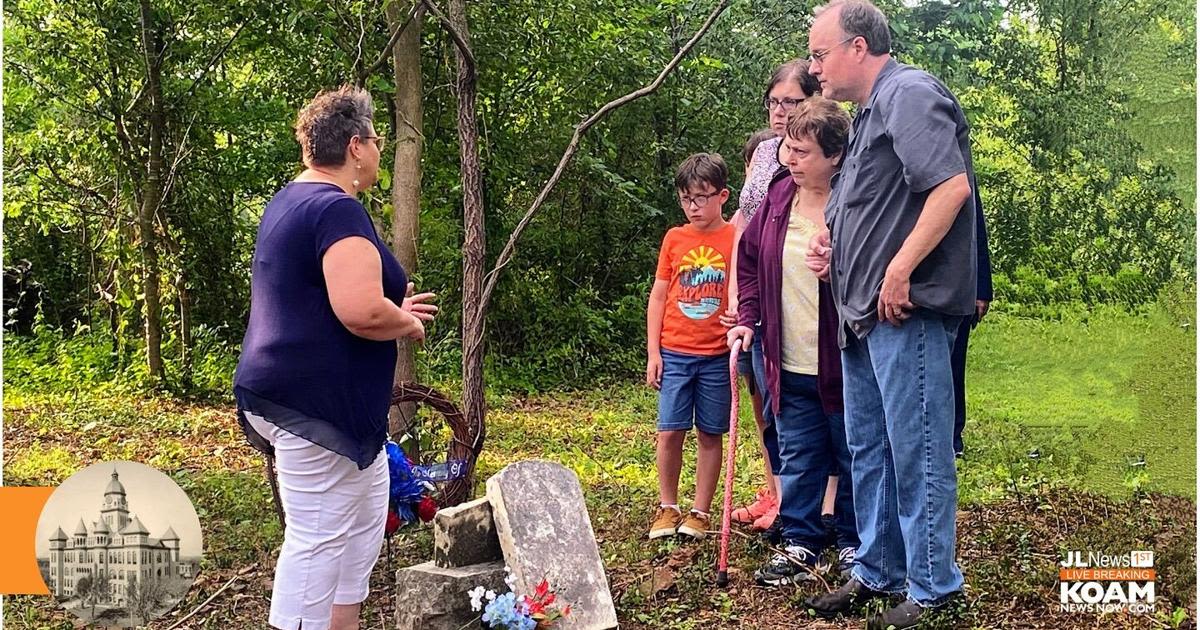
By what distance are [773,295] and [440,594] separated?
134 centimetres

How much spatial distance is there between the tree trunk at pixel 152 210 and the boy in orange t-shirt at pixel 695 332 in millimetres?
4485

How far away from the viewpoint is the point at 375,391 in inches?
98.3

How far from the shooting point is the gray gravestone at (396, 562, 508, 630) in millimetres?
2973

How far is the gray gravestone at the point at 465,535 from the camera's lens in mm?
3092

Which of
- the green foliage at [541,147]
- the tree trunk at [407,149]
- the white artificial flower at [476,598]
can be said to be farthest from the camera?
the green foliage at [541,147]

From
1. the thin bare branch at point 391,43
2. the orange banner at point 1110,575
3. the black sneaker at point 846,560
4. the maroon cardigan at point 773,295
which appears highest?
the thin bare branch at point 391,43

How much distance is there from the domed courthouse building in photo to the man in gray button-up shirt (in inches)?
89.1

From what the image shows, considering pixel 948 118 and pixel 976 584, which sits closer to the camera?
pixel 948 118

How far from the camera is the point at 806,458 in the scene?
334 cm

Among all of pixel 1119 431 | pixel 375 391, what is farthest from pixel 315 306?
pixel 1119 431

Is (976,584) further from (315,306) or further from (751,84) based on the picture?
(751,84)

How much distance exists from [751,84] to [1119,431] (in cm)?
412

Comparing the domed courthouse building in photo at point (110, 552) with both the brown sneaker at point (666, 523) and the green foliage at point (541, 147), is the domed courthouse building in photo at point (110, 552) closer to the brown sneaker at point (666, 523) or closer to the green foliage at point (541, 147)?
the brown sneaker at point (666, 523)

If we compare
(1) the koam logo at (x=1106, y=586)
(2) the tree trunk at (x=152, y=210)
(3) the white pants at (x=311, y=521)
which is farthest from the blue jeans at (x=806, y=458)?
→ (2) the tree trunk at (x=152, y=210)
